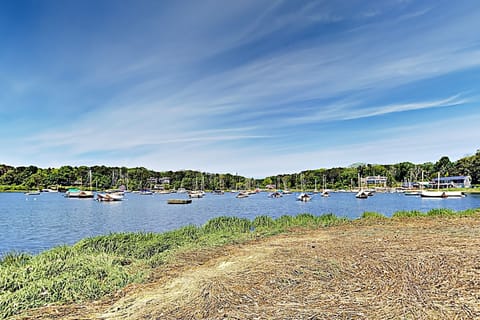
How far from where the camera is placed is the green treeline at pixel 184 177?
5502 inches

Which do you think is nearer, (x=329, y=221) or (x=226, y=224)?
(x=329, y=221)

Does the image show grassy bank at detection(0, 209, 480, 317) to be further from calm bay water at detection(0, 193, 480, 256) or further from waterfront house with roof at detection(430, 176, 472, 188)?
waterfront house with roof at detection(430, 176, 472, 188)

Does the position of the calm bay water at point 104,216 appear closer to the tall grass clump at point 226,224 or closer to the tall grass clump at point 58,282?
the tall grass clump at point 226,224

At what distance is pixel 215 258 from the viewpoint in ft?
27.0

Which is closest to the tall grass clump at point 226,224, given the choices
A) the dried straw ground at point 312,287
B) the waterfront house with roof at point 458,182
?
the dried straw ground at point 312,287

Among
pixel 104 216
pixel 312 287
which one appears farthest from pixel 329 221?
pixel 104 216

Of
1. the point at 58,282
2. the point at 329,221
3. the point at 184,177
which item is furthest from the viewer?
the point at 184,177

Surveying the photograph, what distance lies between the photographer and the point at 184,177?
165 metres

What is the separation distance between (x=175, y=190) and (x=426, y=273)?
153 metres

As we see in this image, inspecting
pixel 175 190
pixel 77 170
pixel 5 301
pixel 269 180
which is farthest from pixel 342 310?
pixel 269 180

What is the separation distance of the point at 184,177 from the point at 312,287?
533 ft

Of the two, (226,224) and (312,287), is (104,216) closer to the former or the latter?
(226,224)

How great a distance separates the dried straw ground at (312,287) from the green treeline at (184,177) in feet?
446

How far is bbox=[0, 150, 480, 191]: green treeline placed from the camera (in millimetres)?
139750
